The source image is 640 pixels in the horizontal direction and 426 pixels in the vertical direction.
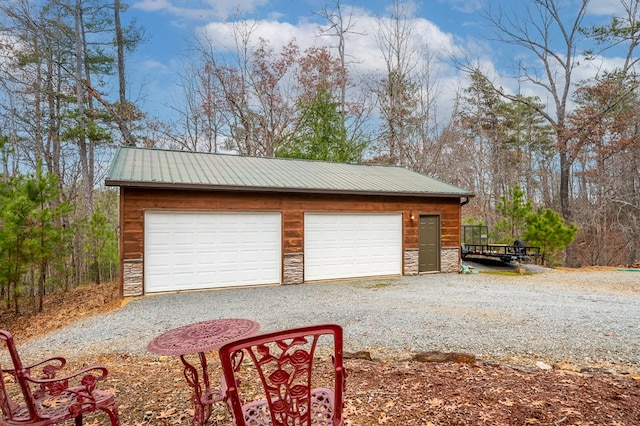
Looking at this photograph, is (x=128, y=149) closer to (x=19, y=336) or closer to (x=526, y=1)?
(x=19, y=336)

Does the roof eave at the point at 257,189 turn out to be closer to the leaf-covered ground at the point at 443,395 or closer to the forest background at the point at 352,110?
the forest background at the point at 352,110

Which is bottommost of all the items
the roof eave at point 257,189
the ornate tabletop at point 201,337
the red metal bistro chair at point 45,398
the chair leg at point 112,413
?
the chair leg at point 112,413

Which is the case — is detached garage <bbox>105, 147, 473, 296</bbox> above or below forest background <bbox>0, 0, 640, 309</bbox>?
below

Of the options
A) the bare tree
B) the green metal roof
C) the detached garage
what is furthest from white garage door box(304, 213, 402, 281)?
the bare tree

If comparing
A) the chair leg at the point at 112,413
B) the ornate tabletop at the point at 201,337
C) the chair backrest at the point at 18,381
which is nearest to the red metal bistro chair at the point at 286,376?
the ornate tabletop at the point at 201,337

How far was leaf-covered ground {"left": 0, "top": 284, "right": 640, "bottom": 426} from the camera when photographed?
2449mm

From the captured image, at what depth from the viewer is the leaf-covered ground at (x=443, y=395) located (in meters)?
2.45

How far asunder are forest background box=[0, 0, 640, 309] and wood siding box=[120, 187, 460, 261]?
2.48m

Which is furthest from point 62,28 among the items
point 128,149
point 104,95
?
point 128,149

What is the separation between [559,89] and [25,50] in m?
21.6

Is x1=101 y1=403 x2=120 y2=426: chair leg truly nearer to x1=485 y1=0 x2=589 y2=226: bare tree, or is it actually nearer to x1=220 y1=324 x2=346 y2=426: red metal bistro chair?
x1=220 y1=324 x2=346 y2=426: red metal bistro chair

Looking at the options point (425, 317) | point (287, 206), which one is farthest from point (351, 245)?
point (425, 317)

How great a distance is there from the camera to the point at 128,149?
944 cm

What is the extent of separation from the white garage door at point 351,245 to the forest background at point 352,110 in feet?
18.4
